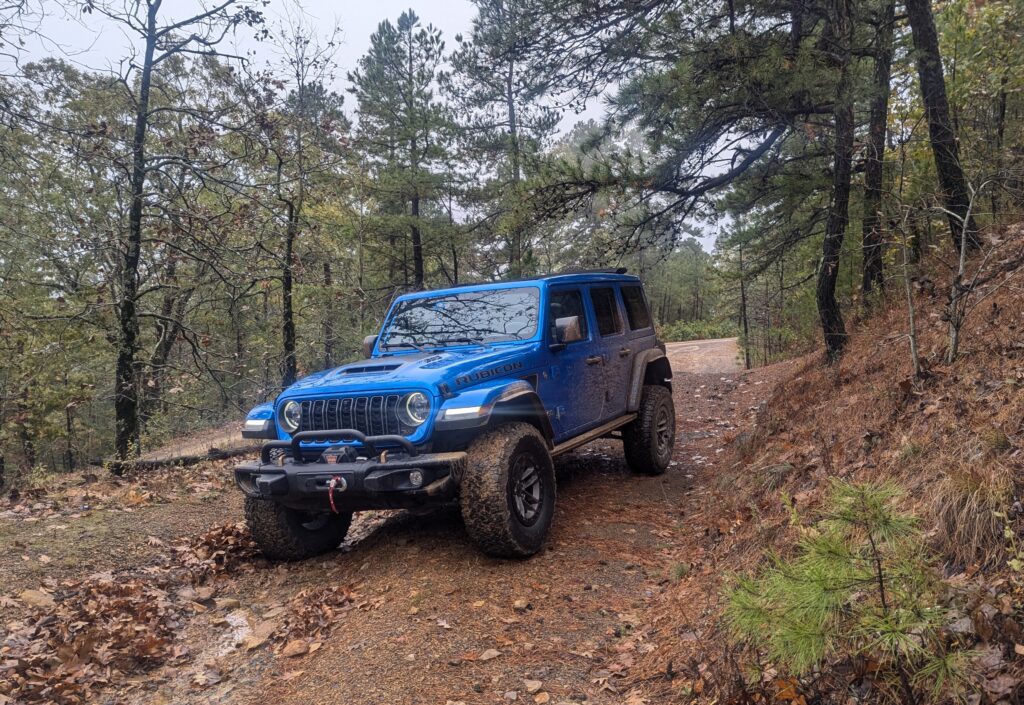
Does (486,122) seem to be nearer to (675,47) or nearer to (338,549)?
(675,47)

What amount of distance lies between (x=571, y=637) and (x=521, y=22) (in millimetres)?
7756

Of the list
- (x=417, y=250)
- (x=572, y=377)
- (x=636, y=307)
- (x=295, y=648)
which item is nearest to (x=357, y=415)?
(x=295, y=648)

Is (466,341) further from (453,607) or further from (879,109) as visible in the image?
(879,109)

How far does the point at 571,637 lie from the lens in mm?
3689

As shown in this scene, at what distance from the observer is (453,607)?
3.99 meters

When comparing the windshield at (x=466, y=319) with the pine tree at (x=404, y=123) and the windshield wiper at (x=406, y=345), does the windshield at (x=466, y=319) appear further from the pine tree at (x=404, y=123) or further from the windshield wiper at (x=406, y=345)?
the pine tree at (x=404, y=123)

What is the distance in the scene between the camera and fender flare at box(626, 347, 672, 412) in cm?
692

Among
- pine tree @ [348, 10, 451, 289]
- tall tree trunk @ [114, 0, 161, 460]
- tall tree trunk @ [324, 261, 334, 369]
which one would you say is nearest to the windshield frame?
tall tree trunk @ [324, 261, 334, 369]

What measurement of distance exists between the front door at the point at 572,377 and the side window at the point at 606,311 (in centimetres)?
27

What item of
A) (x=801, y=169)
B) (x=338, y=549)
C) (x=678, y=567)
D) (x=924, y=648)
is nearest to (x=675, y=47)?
(x=801, y=169)

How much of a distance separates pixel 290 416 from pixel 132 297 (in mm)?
5394

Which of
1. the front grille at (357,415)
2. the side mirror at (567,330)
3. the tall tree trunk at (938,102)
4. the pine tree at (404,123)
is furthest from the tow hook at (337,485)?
the pine tree at (404,123)

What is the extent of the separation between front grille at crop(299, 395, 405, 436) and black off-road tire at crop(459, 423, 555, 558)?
1.94ft

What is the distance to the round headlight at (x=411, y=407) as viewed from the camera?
445 centimetres
